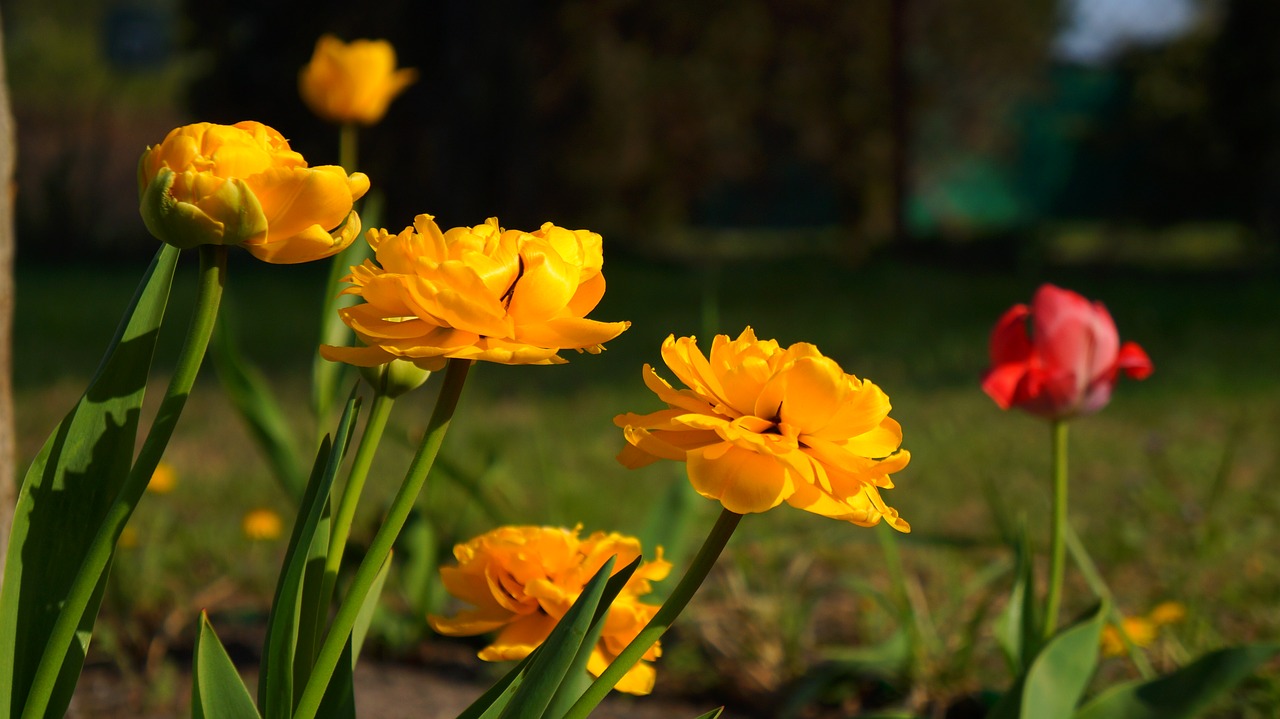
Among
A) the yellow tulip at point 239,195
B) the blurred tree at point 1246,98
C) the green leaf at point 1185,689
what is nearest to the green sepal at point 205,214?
the yellow tulip at point 239,195

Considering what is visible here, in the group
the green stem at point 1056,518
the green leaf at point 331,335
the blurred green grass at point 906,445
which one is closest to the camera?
the green stem at point 1056,518

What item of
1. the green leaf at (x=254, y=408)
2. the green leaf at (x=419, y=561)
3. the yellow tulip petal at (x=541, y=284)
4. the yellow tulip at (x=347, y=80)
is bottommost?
the green leaf at (x=419, y=561)

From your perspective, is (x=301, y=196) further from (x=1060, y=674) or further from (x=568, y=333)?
(x=1060, y=674)

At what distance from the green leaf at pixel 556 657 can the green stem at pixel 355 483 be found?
0.12m

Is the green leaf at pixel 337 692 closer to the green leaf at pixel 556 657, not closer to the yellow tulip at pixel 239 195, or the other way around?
the green leaf at pixel 556 657

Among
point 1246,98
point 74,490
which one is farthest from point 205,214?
point 1246,98

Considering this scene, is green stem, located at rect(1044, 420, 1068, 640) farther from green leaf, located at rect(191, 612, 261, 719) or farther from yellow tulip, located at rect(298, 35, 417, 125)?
yellow tulip, located at rect(298, 35, 417, 125)

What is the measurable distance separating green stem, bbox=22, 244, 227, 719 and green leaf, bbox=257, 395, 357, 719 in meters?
0.08

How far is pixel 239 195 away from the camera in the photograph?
54 centimetres

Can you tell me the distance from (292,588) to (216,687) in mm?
81

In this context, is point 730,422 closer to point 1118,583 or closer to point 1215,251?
point 1118,583

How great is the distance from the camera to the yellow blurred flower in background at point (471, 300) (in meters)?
0.51

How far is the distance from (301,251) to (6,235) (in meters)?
0.54

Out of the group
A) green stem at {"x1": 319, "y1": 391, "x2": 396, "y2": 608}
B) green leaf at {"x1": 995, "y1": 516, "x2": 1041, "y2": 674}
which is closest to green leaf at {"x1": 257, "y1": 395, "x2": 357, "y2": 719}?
green stem at {"x1": 319, "y1": 391, "x2": 396, "y2": 608}
